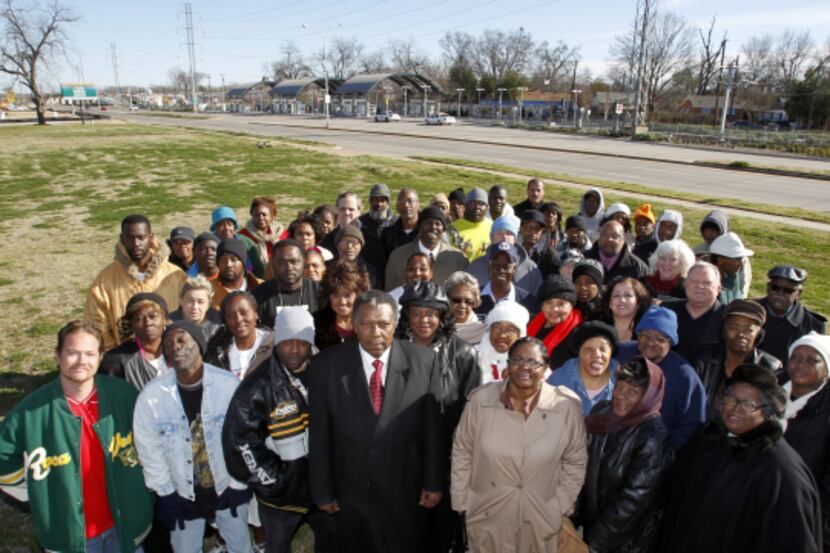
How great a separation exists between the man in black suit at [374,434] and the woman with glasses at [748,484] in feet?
4.91

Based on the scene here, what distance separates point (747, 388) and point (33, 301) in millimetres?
10316

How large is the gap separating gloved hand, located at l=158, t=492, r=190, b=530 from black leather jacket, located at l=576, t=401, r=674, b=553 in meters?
2.65

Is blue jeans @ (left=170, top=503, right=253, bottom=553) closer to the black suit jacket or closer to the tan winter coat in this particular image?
the black suit jacket

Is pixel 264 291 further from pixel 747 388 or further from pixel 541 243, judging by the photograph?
pixel 747 388

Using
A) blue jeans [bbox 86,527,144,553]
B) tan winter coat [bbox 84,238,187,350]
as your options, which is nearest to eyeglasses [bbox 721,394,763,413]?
blue jeans [bbox 86,527,144,553]

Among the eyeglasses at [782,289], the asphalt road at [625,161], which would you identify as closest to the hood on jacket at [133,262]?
the eyeglasses at [782,289]

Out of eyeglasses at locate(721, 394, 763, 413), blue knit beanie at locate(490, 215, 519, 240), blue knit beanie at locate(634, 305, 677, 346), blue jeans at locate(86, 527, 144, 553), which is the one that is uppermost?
blue knit beanie at locate(490, 215, 519, 240)

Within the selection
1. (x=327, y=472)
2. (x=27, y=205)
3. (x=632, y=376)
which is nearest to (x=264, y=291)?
(x=327, y=472)

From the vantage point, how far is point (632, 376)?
3.15m

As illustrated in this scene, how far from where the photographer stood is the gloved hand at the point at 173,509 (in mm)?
3668

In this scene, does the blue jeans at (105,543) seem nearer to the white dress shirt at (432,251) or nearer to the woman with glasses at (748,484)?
the woman with glasses at (748,484)

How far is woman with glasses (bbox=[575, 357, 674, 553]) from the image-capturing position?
3.07 m

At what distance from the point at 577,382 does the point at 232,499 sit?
2.52m

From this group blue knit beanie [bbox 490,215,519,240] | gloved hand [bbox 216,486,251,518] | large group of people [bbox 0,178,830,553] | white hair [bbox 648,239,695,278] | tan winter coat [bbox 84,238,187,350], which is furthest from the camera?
blue knit beanie [bbox 490,215,519,240]
